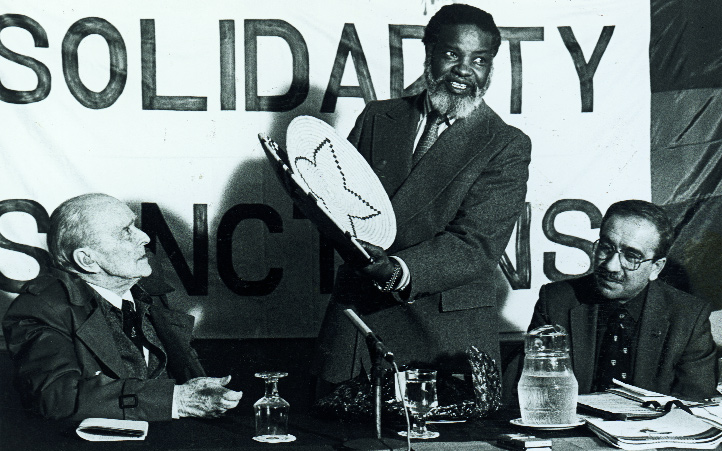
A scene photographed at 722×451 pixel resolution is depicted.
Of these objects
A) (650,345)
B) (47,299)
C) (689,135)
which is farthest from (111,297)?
(689,135)

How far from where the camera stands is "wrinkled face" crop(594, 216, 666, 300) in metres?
3.38

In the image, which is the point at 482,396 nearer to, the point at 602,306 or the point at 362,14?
the point at 602,306

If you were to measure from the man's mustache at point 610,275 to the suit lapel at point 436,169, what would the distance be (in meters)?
0.73

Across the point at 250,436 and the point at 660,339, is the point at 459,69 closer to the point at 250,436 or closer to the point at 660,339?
the point at 660,339

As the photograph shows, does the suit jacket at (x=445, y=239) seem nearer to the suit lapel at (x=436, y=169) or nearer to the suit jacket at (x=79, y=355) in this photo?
the suit lapel at (x=436, y=169)

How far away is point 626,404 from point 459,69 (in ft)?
4.03

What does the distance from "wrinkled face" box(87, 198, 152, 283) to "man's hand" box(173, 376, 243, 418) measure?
1.87ft

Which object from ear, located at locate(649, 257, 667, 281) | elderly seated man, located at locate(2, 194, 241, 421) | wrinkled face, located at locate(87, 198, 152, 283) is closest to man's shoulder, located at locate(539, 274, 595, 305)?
ear, located at locate(649, 257, 667, 281)

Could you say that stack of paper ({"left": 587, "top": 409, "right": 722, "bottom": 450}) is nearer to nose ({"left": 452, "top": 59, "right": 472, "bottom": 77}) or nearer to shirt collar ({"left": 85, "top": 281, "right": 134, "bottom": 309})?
nose ({"left": 452, "top": 59, "right": 472, "bottom": 77})

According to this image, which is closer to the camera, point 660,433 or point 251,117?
point 660,433

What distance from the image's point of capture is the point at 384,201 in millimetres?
2756

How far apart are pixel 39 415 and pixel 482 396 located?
1.19 m

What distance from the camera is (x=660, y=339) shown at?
3299 mm

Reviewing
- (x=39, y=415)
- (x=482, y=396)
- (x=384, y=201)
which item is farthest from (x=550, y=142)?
(x=39, y=415)
